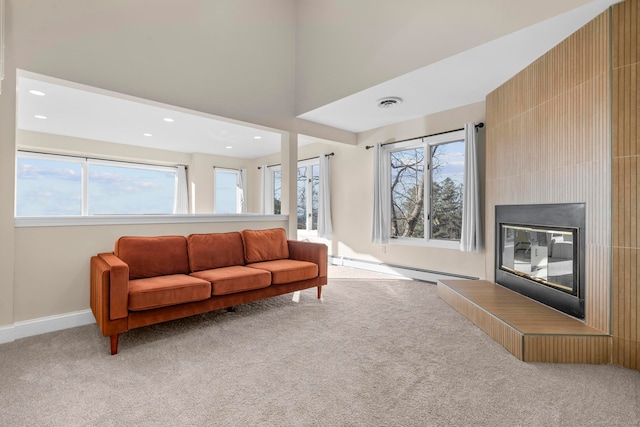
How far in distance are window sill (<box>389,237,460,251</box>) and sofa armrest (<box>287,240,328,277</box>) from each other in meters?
1.88

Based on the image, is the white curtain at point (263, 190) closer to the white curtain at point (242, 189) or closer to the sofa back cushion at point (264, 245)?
the white curtain at point (242, 189)

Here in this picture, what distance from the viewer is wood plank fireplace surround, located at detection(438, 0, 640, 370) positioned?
2.17 meters

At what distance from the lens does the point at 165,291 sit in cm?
256

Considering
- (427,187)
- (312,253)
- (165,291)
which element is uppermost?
(427,187)

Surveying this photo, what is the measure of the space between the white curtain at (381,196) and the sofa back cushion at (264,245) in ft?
6.23

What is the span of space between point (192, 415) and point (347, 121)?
447 centimetres

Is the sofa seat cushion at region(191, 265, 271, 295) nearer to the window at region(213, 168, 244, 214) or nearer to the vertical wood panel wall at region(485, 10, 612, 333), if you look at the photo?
the vertical wood panel wall at region(485, 10, 612, 333)

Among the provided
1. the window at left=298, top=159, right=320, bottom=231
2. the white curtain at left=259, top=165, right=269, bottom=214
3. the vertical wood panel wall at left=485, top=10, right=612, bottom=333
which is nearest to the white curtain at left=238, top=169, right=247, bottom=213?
the white curtain at left=259, top=165, right=269, bottom=214

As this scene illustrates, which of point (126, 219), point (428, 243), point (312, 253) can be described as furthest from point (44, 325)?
point (428, 243)

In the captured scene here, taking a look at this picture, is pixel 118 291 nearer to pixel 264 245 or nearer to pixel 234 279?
pixel 234 279

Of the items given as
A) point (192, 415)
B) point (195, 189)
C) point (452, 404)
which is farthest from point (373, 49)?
point (195, 189)

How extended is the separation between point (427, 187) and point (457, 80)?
174 centimetres

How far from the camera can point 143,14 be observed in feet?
10.6

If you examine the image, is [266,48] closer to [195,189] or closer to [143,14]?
[143,14]
